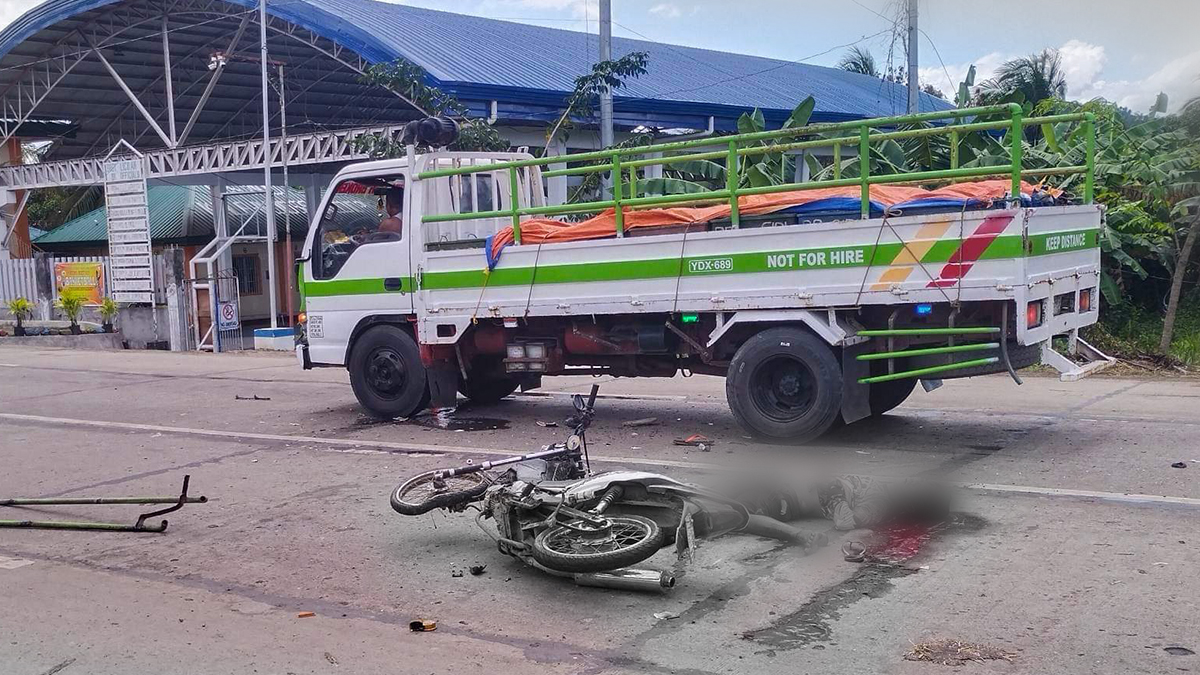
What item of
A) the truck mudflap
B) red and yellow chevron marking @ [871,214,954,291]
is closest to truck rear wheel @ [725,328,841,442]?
red and yellow chevron marking @ [871,214,954,291]

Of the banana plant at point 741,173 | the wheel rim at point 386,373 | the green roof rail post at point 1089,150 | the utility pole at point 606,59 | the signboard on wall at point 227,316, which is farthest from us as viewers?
the signboard on wall at point 227,316

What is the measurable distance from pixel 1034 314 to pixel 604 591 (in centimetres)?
459

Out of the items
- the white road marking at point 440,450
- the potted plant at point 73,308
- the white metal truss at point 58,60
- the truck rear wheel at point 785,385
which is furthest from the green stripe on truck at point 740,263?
the white metal truss at point 58,60

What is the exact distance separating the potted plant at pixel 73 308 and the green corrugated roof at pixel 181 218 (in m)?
5.53

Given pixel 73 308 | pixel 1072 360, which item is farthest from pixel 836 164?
pixel 73 308

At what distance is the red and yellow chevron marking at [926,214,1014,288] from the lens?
8.27 meters

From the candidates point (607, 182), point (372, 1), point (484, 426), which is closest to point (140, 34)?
point (372, 1)

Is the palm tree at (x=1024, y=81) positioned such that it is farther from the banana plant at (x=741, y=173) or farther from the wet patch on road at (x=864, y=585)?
the wet patch on road at (x=864, y=585)

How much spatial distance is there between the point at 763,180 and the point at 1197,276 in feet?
19.7

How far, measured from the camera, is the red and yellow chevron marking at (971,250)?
8.27 meters

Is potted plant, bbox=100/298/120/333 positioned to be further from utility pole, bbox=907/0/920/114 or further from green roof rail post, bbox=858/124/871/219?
green roof rail post, bbox=858/124/871/219

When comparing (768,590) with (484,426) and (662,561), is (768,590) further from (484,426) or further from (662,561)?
(484,426)

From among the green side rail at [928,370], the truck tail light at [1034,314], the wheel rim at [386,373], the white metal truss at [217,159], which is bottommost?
the wheel rim at [386,373]

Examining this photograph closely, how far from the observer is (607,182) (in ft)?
70.1
